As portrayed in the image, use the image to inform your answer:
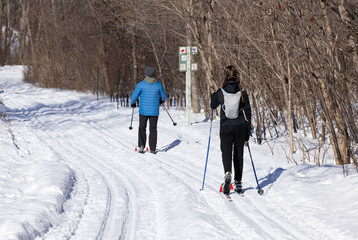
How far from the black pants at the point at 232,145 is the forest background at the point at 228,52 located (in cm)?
169

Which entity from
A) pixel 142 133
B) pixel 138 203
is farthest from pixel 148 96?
pixel 138 203

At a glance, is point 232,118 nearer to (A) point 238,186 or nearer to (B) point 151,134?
(A) point 238,186

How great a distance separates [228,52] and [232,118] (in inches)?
221

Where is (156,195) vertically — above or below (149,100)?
below

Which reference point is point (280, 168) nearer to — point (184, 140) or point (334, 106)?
point (334, 106)

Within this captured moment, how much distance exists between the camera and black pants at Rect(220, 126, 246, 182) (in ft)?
22.5

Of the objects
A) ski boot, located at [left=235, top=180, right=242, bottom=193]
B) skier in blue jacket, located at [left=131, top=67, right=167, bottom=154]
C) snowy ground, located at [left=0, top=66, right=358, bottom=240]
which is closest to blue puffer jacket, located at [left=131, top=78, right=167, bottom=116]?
skier in blue jacket, located at [left=131, top=67, right=167, bottom=154]

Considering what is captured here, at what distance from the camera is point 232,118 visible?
6801 millimetres

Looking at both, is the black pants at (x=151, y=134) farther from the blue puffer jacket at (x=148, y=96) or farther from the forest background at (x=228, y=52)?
the forest background at (x=228, y=52)

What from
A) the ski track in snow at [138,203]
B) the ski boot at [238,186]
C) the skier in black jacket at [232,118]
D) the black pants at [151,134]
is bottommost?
the ski track in snow at [138,203]

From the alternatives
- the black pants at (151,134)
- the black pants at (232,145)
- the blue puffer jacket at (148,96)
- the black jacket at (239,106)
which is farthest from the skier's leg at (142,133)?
the black jacket at (239,106)

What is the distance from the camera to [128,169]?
8.87m

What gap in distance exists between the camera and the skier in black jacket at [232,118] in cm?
673

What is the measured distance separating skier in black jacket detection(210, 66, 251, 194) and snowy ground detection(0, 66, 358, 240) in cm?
48
